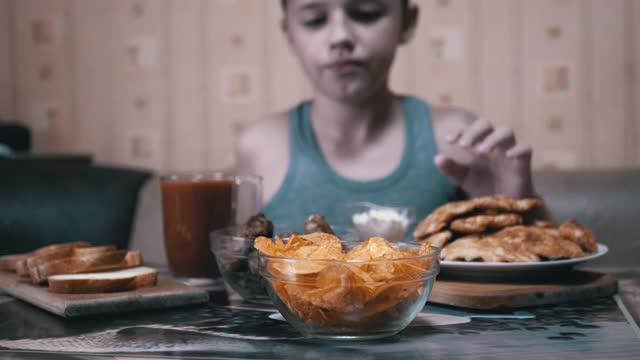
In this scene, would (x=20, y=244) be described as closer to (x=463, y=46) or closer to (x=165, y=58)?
(x=165, y=58)

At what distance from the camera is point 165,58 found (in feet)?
9.70

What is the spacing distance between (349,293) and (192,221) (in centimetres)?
48

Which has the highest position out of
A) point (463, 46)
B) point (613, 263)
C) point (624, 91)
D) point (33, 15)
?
point (33, 15)

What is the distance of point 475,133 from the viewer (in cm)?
132

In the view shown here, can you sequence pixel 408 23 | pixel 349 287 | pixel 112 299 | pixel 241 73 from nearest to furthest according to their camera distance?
pixel 349 287 → pixel 112 299 → pixel 408 23 → pixel 241 73

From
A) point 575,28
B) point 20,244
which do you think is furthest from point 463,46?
point 20,244

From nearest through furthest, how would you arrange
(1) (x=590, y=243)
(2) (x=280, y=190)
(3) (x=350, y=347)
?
(3) (x=350, y=347) → (1) (x=590, y=243) → (2) (x=280, y=190)

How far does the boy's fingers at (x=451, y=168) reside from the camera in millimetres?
1467

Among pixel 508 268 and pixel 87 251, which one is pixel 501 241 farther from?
pixel 87 251

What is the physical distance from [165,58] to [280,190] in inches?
48.2

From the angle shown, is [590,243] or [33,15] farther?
[33,15]

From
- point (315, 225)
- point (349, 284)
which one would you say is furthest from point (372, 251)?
point (315, 225)

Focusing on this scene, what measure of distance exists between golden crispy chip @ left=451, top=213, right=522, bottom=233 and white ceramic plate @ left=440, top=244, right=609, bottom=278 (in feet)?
0.27

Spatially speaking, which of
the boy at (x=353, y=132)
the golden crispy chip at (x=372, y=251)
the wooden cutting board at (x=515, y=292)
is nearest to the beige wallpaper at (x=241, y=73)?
the boy at (x=353, y=132)
